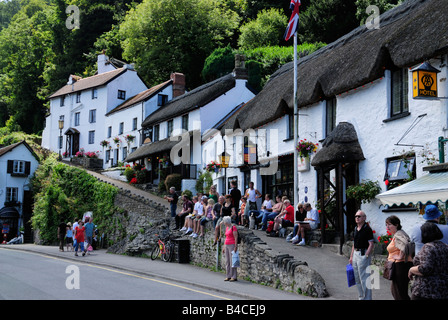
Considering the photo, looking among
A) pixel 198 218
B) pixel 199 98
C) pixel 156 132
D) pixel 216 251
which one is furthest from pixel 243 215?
pixel 156 132

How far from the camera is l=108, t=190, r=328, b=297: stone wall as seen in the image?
42.8 feet

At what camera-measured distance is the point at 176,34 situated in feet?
196

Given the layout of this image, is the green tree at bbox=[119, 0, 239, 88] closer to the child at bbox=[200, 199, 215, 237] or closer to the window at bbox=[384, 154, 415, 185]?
the child at bbox=[200, 199, 215, 237]

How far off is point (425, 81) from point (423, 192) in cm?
363

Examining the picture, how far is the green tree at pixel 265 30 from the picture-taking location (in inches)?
2254

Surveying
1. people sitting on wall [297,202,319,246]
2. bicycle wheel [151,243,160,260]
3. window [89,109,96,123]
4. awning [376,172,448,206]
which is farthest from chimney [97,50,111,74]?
awning [376,172,448,206]

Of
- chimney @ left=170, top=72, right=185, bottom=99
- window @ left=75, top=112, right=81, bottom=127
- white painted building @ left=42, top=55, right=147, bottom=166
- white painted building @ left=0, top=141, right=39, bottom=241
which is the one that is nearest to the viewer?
chimney @ left=170, top=72, right=185, bottom=99

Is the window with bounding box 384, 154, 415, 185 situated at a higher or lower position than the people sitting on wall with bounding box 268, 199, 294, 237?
higher

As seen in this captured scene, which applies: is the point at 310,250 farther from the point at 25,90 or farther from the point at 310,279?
the point at 25,90

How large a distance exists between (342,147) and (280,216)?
4.11m

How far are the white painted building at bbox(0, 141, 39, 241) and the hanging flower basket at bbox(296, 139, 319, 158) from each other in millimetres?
38399

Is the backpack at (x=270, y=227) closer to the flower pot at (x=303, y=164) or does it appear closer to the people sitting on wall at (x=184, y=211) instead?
the flower pot at (x=303, y=164)
